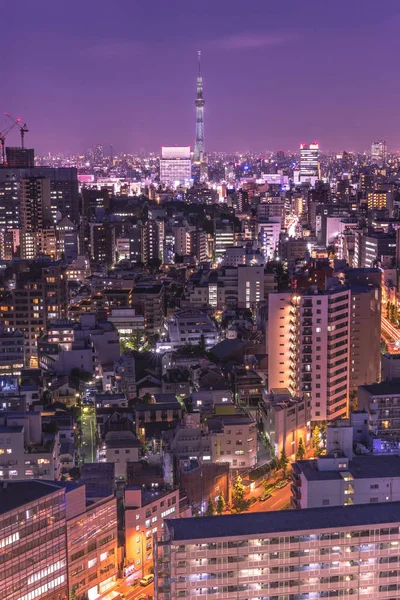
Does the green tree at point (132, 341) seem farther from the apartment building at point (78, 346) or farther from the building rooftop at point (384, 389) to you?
the building rooftop at point (384, 389)

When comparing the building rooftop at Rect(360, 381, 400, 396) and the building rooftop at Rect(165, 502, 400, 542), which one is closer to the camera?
the building rooftop at Rect(165, 502, 400, 542)

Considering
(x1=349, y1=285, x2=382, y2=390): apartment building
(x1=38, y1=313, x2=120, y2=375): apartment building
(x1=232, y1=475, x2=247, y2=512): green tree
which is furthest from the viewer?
(x1=38, y1=313, x2=120, y2=375): apartment building

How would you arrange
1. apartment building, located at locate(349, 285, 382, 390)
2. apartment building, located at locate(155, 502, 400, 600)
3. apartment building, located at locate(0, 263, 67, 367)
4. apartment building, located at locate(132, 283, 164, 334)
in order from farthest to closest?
1. apartment building, located at locate(132, 283, 164, 334)
2. apartment building, located at locate(0, 263, 67, 367)
3. apartment building, located at locate(349, 285, 382, 390)
4. apartment building, located at locate(155, 502, 400, 600)

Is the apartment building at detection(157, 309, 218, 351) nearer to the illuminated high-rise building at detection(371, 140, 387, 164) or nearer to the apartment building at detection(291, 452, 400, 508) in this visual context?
the apartment building at detection(291, 452, 400, 508)

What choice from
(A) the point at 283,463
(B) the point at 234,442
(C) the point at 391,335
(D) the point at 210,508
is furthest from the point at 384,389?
(C) the point at 391,335

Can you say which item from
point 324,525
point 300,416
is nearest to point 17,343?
point 300,416

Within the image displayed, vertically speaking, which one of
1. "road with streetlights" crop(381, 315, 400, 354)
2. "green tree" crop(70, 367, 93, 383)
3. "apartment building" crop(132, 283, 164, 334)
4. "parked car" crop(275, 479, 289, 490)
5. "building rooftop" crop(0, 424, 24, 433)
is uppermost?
"apartment building" crop(132, 283, 164, 334)

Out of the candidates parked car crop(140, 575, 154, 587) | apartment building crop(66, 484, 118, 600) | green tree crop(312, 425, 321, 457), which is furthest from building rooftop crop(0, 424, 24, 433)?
green tree crop(312, 425, 321, 457)
